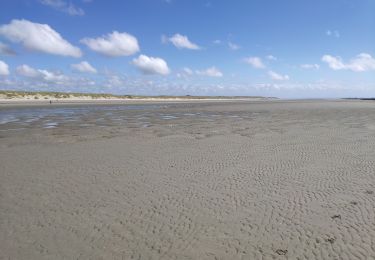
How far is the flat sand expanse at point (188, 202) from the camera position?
17.4 feet

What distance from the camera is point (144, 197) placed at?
7.64 m

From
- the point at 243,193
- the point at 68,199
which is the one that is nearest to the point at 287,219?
the point at 243,193

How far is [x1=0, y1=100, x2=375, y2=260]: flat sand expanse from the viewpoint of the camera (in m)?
5.29

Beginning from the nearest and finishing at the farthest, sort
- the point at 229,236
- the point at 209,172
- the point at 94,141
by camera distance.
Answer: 1. the point at 229,236
2. the point at 209,172
3. the point at 94,141

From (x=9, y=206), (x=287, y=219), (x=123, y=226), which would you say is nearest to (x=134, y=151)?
(x=9, y=206)

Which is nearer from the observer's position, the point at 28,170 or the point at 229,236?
the point at 229,236

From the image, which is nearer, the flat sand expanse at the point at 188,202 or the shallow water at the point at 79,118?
the flat sand expanse at the point at 188,202

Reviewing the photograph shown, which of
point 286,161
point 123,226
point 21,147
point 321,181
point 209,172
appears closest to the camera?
point 123,226

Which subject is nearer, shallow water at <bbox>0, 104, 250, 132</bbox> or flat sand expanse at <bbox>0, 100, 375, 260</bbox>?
flat sand expanse at <bbox>0, 100, 375, 260</bbox>

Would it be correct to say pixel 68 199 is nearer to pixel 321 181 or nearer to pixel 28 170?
pixel 28 170

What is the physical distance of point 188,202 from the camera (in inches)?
287

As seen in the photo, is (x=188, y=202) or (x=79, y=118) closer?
(x=188, y=202)

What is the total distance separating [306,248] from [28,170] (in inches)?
343

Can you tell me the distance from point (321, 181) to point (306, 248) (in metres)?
3.97
